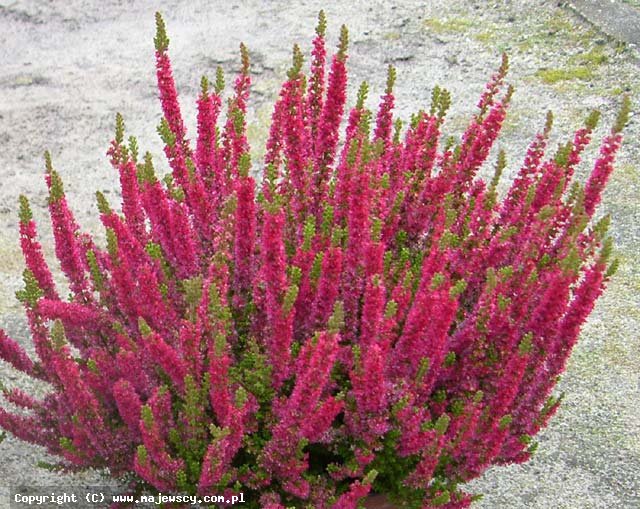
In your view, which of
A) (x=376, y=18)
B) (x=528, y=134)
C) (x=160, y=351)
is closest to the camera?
(x=160, y=351)

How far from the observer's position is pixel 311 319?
8.01 feet

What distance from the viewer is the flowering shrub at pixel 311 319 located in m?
2.27

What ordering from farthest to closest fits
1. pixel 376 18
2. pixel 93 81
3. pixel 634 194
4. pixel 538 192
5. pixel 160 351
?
1. pixel 376 18
2. pixel 93 81
3. pixel 634 194
4. pixel 538 192
5. pixel 160 351

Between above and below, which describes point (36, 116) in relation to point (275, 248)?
below

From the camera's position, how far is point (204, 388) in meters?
2.29

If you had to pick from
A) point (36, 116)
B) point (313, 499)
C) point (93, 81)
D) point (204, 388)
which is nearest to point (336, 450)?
point (313, 499)

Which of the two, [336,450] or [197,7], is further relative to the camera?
[197,7]

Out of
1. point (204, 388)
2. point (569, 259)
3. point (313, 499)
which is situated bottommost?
point (313, 499)

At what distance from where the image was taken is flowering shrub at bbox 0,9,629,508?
227cm

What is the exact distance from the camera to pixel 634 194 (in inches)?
209

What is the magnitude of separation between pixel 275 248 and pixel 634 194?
144 inches

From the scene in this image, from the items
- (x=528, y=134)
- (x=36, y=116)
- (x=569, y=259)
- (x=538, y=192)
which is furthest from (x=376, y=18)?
(x=569, y=259)

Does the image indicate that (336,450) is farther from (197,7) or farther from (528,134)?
(197,7)

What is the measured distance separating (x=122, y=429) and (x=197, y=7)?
6.11m
